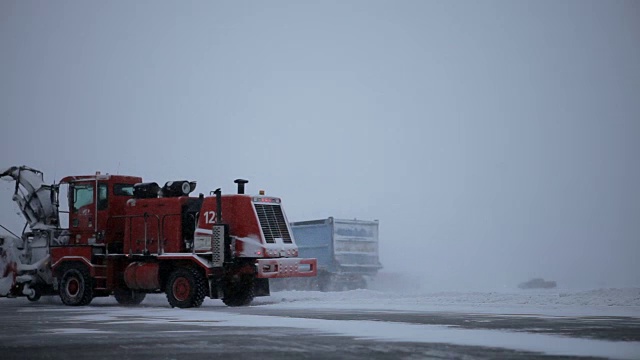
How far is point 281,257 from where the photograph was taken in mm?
22578

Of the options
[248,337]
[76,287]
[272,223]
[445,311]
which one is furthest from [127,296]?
[248,337]

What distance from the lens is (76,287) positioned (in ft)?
79.2

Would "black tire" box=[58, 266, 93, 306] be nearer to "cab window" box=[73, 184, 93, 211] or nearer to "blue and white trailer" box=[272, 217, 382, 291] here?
"cab window" box=[73, 184, 93, 211]

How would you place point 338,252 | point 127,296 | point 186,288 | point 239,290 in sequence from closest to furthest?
point 186,288 → point 239,290 → point 127,296 → point 338,252

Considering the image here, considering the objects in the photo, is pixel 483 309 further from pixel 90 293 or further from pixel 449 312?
A: pixel 90 293

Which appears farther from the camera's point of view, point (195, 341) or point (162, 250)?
point (162, 250)

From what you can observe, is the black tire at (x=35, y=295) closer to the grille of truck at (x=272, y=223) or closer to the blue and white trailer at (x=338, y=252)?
the grille of truck at (x=272, y=223)

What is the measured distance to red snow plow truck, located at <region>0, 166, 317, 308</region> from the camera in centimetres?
2214

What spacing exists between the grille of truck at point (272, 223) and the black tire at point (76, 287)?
17.2ft

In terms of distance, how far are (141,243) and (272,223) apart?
3.80 metres

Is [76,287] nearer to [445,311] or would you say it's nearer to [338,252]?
[445,311]

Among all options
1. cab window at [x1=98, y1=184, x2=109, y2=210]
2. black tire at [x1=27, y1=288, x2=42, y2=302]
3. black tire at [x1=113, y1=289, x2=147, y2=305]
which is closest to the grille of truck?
black tire at [x1=113, y1=289, x2=147, y2=305]

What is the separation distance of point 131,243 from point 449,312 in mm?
9977

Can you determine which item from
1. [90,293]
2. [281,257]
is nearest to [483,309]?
[281,257]
